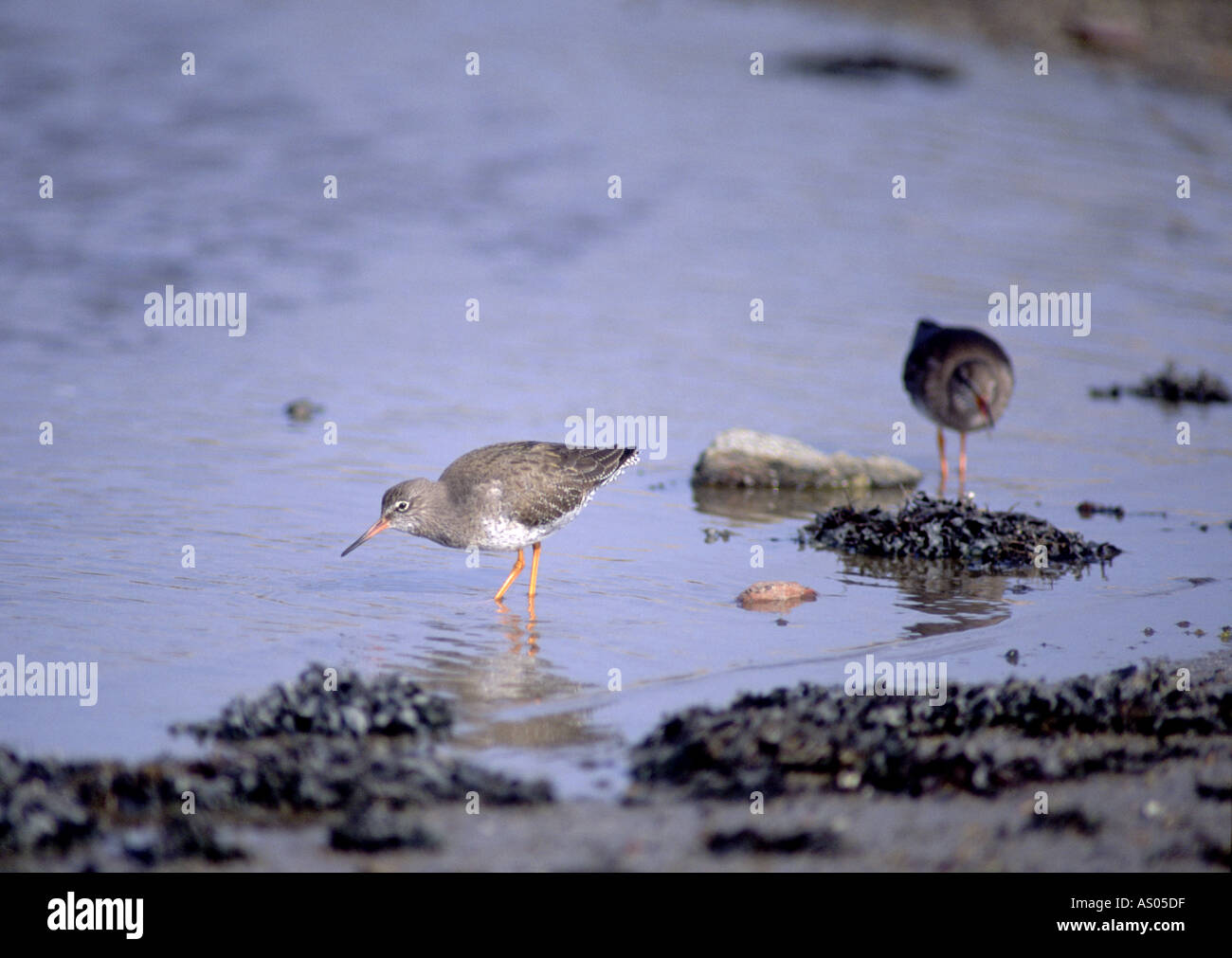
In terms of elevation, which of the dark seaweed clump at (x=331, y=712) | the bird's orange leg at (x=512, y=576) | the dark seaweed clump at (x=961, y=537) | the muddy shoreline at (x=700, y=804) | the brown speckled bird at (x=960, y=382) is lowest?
the muddy shoreline at (x=700, y=804)

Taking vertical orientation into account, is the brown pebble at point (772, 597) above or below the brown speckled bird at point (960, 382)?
below

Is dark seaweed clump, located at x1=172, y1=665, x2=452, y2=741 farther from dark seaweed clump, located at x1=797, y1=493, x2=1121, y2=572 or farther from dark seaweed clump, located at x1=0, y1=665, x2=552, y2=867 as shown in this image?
dark seaweed clump, located at x1=797, y1=493, x2=1121, y2=572

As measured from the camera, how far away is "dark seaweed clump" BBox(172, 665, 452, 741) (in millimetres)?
7062

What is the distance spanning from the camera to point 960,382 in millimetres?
13789

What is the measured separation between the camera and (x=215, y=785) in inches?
246

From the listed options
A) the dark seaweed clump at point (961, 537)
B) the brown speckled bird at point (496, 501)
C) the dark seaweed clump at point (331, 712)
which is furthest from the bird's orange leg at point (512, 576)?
the dark seaweed clump at point (331, 712)

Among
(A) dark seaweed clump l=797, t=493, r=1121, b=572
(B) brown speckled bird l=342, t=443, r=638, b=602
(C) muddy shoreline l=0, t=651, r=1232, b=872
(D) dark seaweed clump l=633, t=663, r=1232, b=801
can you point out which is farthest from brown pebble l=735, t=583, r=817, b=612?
(C) muddy shoreline l=0, t=651, r=1232, b=872

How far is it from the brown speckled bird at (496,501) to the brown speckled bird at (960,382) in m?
4.41

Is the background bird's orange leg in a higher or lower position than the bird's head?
lower

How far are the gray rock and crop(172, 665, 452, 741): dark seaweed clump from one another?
5984 mm

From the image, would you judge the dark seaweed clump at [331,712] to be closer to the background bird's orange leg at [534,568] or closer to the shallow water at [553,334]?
the shallow water at [553,334]

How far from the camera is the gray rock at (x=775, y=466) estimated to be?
512 inches

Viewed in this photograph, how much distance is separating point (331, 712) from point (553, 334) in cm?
1095

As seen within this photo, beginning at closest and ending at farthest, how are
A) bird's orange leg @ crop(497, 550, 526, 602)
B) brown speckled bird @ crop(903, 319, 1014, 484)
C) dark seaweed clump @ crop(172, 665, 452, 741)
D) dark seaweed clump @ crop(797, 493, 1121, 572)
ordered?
dark seaweed clump @ crop(172, 665, 452, 741) → bird's orange leg @ crop(497, 550, 526, 602) → dark seaweed clump @ crop(797, 493, 1121, 572) → brown speckled bird @ crop(903, 319, 1014, 484)
